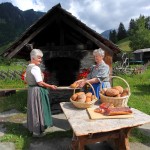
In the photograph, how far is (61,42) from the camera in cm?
943

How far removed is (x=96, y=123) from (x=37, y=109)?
8.06ft

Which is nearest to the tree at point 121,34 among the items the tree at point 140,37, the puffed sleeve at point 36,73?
the tree at point 140,37

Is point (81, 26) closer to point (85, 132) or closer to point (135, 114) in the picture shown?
point (135, 114)

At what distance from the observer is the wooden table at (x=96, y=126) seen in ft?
13.7

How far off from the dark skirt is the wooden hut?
2.30m

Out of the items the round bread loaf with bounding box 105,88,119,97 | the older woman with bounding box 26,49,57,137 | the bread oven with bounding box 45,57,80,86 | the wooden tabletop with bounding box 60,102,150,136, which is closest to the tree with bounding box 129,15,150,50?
the bread oven with bounding box 45,57,80,86

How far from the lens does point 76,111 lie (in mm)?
5113

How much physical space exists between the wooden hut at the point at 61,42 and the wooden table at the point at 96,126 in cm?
355

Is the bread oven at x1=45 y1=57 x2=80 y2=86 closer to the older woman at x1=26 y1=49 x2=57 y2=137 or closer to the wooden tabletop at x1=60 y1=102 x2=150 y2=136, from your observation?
the older woman at x1=26 y1=49 x2=57 y2=137

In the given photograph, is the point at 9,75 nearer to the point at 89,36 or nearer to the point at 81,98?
the point at 89,36

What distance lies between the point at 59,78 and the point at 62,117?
3.10 metres

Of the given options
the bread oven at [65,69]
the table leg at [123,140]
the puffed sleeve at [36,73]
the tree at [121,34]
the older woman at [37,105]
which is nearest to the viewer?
the table leg at [123,140]

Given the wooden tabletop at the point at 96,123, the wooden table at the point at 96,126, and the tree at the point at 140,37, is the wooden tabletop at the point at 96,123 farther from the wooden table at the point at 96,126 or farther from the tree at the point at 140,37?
the tree at the point at 140,37

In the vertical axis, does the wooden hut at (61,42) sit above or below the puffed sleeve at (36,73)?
above
